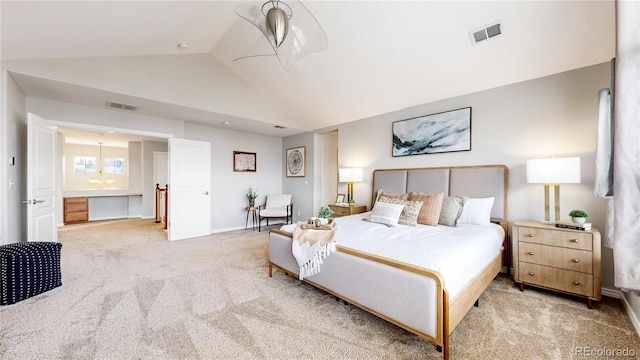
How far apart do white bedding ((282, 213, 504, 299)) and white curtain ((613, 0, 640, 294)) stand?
2.57ft

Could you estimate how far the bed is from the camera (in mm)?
1515

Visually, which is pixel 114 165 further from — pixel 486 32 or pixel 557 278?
pixel 557 278

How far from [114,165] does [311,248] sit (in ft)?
29.9

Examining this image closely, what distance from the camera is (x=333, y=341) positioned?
1709 mm

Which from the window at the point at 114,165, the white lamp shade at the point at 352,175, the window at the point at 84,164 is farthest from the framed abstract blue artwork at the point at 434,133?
the window at the point at 84,164

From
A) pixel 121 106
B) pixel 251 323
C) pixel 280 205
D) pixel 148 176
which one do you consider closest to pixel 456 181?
pixel 251 323

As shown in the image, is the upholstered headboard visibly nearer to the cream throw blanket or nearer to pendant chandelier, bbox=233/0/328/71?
the cream throw blanket

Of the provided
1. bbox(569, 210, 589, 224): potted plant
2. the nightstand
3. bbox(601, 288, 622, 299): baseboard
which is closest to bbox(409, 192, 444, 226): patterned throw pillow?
bbox(569, 210, 589, 224): potted plant

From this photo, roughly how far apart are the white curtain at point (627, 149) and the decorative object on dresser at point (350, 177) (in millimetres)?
3513

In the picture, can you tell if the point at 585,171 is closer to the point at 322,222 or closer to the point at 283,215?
the point at 322,222

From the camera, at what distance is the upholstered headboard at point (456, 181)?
10.0 ft

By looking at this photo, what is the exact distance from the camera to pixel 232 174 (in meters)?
5.77

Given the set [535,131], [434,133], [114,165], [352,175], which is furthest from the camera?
[114,165]

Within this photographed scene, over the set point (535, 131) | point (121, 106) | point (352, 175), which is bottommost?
point (352, 175)
